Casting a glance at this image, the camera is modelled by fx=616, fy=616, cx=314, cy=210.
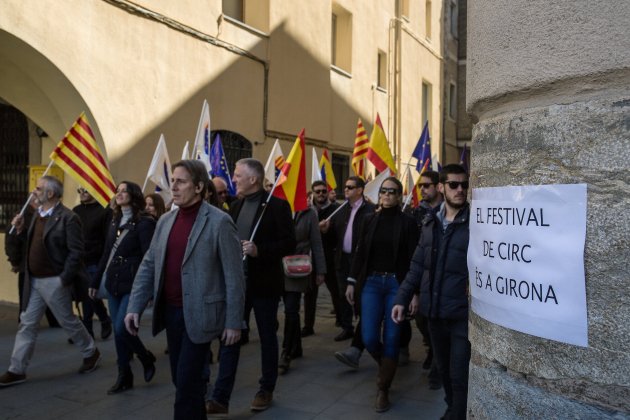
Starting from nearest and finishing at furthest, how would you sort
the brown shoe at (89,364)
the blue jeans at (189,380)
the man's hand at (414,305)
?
the blue jeans at (189,380) < the man's hand at (414,305) < the brown shoe at (89,364)

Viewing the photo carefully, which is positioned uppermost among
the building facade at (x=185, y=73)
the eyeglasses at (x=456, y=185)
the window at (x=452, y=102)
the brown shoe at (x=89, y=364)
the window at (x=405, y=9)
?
the window at (x=405, y=9)

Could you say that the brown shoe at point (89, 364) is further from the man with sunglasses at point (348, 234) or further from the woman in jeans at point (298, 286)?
the man with sunglasses at point (348, 234)

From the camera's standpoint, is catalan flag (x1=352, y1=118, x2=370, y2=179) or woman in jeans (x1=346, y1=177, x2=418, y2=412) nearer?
woman in jeans (x1=346, y1=177, x2=418, y2=412)

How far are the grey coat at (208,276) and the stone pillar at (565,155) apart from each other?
1858 mm

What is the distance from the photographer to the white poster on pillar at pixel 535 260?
181 cm

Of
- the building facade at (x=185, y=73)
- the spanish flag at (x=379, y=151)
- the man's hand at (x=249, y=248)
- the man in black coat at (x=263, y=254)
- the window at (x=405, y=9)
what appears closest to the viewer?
the man's hand at (x=249, y=248)

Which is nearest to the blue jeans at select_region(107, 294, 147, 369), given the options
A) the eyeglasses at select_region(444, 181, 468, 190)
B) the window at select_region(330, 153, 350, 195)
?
the eyeglasses at select_region(444, 181, 468, 190)

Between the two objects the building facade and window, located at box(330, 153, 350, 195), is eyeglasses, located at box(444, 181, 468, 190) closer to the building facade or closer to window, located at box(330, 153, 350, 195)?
the building facade

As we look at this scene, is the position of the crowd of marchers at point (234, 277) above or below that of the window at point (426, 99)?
below

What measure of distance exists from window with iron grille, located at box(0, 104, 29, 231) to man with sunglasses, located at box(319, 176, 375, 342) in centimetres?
538

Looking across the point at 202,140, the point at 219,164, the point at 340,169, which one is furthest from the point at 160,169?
the point at 340,169

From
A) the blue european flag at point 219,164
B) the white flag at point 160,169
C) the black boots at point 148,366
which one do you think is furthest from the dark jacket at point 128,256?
the blue european flag at point 219,164

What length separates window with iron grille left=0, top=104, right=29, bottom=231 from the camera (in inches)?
386

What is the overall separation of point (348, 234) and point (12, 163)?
19.4 ft
